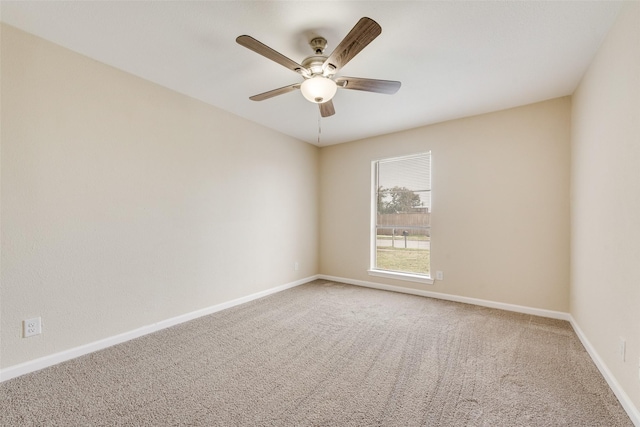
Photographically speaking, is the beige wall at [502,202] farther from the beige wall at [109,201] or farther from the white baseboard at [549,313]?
the beige wall at [109,201]

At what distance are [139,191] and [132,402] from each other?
69.5 inches

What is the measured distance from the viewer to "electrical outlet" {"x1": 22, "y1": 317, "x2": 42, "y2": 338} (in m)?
1.99

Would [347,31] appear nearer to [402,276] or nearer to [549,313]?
[402,276]

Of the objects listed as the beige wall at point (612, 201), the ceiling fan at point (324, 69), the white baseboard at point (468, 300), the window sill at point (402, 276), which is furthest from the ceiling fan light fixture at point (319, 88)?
the white baseboard at point (468, 300)

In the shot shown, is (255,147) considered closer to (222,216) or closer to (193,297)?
(222,216)

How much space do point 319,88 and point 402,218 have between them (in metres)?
2.71

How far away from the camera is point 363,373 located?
1.99 meters

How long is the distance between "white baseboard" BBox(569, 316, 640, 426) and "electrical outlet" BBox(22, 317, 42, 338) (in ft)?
12.7

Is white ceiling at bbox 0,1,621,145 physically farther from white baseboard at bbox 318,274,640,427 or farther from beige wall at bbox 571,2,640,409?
white baseboard at bbox 318,274,640,427

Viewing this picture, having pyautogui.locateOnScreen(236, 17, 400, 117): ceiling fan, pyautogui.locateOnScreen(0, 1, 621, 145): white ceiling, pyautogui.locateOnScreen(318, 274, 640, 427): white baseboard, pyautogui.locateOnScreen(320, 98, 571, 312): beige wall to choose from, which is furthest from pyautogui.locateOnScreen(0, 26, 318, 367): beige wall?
pyautogui.locateOnScreen(320, 98, 571, 312): beige wall

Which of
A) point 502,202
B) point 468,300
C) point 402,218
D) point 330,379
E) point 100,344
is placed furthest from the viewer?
point 402,218

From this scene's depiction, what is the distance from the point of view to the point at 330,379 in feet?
6.29

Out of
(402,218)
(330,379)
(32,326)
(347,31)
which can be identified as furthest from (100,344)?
(402,218)

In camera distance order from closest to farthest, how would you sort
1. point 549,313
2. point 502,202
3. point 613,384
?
1. point 613,384
2. point 549,313
3. point 502,202
